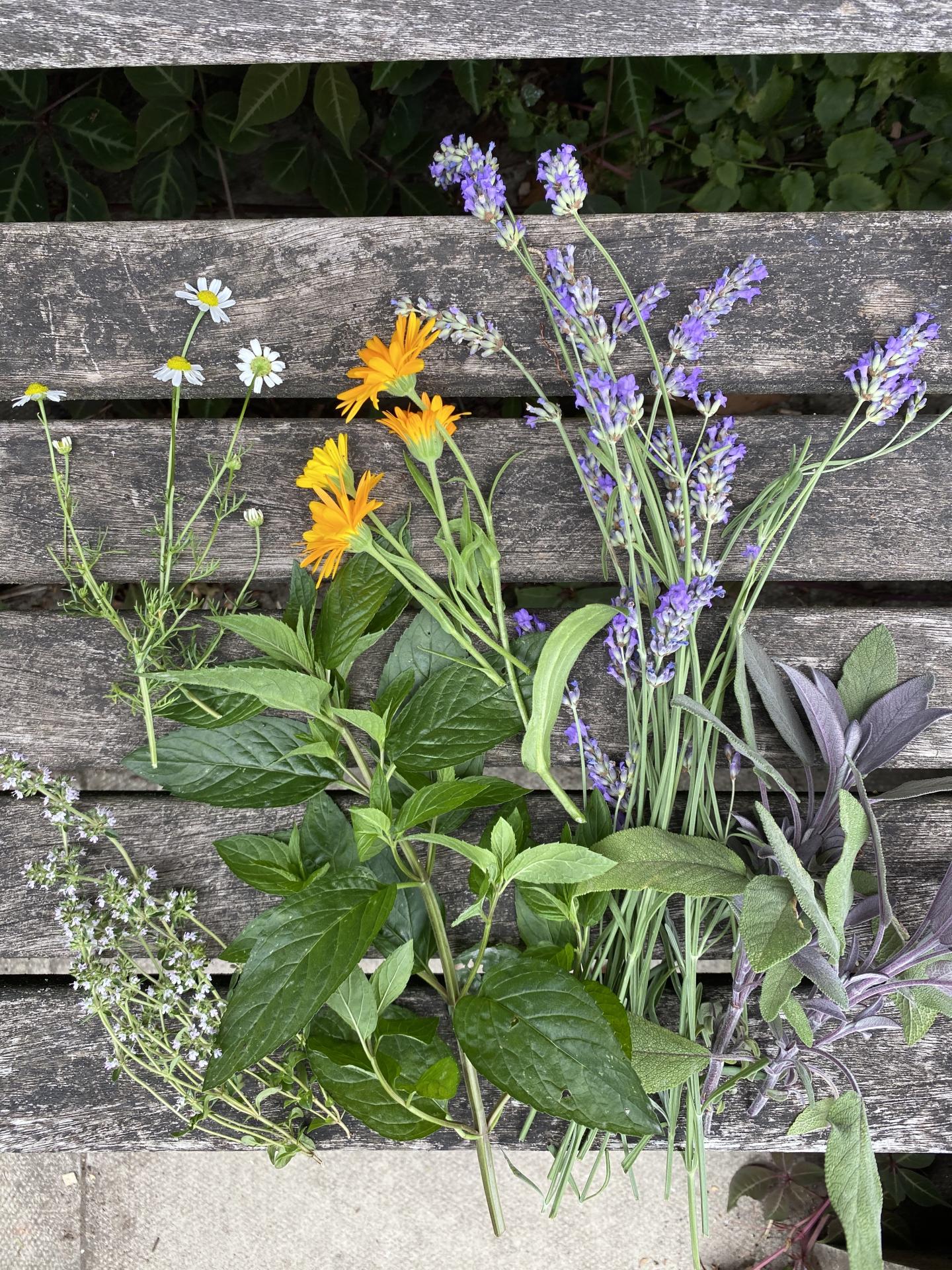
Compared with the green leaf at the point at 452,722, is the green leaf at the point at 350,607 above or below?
above

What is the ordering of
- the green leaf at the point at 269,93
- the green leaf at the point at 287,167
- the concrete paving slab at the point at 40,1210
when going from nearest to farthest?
the green leaf at the point at 269,93
the green leaf at the point at 287,167
the concrete paving slab at the point at 40,1210

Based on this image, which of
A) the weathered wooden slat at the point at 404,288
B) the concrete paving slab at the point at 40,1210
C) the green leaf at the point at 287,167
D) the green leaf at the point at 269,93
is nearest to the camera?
the weathered wooden slat at the point at 404,288

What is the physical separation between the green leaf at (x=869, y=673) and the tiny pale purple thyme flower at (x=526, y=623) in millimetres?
308

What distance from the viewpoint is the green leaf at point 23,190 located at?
1124mm

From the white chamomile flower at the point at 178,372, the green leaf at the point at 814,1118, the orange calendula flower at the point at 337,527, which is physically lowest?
the green leaf at the point at 814,1118

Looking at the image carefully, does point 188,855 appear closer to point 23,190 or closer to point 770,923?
point 770,923

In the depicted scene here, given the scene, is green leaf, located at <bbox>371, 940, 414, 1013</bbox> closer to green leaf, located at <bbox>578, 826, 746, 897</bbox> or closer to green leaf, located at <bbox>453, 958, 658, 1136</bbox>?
green leaf, located at <bbox>453, 958, 658, 1136</bbox>

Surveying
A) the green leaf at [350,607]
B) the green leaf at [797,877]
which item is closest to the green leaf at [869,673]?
the green leaf at [797,877]

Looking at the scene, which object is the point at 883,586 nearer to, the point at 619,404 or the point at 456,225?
the point at 619,404

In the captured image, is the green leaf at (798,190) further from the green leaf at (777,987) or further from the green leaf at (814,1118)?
the green leaf at (814,1118)

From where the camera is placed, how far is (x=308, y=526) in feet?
3.04

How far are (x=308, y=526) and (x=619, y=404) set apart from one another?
0.34m

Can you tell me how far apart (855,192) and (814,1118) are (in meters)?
1.03

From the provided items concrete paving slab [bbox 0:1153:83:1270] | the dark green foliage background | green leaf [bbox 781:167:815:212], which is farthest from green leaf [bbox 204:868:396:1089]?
green leaf [bbox 781:167:815:212]
